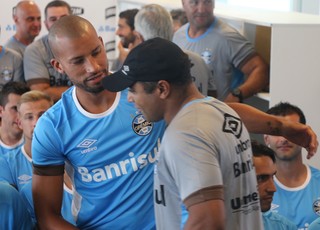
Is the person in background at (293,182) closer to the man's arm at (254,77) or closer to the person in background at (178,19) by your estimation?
the man's arm at (254,77)

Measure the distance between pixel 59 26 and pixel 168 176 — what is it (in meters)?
0.84

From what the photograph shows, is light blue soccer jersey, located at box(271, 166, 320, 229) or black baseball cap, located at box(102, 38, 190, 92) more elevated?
black baseball cap, located at box(102, 38, 190, 92)

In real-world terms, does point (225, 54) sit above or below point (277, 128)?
below

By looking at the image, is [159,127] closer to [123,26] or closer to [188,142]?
[188,142]

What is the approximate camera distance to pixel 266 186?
11.0 ft

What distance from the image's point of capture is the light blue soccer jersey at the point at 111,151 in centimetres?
268

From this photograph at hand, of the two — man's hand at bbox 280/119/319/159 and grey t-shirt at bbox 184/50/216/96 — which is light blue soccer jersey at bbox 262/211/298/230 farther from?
grey t-shirt at bbox 184/50/216/96

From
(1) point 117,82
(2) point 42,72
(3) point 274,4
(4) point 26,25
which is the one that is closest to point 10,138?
(2) point 42,72

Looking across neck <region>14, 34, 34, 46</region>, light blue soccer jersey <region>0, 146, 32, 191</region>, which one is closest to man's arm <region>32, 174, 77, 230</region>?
light blue soccer jersey <region>0, 146, 32, 191</region>

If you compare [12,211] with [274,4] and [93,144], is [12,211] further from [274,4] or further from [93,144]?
[274,4]

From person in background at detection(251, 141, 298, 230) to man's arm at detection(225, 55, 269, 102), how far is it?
4.43 ft

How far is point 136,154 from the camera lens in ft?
8.79

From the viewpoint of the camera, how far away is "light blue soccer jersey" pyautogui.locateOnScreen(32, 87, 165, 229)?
2680 millimetres

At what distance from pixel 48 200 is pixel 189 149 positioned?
0.86m
